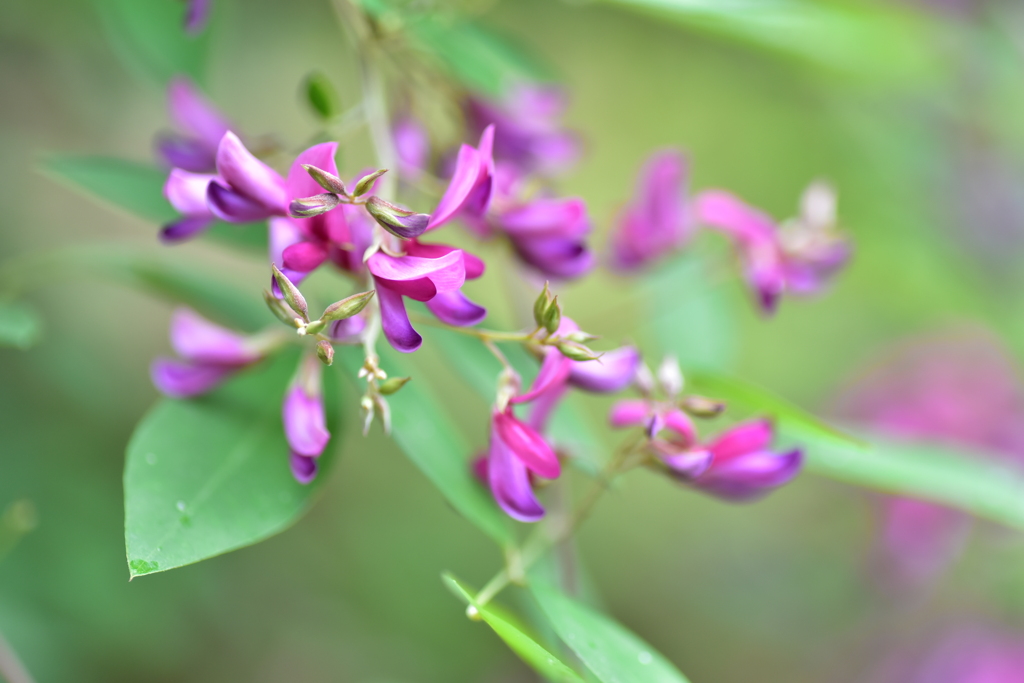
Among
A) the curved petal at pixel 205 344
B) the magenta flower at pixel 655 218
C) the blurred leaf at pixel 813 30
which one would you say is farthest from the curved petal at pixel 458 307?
the magenta flower at pixel 655 218

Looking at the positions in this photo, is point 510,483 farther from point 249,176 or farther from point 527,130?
point 527,130

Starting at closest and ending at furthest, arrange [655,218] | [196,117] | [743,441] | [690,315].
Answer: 1. [743,441]
2. [196,117]
3. [655,218]
4. [690,315]

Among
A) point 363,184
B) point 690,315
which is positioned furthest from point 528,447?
point 690,315

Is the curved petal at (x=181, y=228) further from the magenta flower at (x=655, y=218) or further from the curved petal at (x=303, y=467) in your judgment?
the magenta flower at (x=655, y=218)

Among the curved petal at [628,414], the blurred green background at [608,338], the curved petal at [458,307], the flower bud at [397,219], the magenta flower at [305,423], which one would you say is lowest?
the blurred green background at [608,338]

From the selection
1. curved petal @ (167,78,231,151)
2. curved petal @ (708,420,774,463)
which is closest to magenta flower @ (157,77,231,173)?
curved petal @ (167,78,231,151)
